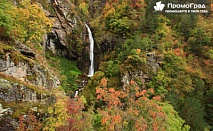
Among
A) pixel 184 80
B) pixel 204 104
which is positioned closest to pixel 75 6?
pixel 184 80

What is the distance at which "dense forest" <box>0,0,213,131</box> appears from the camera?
891 cm

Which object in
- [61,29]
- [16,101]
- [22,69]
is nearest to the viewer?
[16,101]

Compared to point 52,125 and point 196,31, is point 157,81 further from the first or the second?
point 52,125

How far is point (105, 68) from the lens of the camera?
27469mm

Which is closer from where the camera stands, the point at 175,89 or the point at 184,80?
the point at 175,89

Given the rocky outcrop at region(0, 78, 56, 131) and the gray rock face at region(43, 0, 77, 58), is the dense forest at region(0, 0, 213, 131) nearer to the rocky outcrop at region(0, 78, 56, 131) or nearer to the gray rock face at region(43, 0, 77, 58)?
the rocky outcrop at region(0, 78, 56, 131)

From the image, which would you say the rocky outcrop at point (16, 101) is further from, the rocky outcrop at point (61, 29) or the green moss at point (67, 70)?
the rocky outcrop at point (61, 29)

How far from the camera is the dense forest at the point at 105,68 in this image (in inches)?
351

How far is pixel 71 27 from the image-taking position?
37688mm

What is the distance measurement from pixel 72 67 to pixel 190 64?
70.4 ft

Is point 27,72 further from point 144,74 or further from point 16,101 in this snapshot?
point 144,74

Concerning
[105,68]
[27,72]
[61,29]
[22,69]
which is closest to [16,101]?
[22,69]

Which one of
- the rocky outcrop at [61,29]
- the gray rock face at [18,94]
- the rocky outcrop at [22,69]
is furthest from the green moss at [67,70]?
the gray rock face at [18,94]

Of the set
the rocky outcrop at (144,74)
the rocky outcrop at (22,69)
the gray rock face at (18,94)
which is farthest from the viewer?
the rocky outcrop at (144,74)
